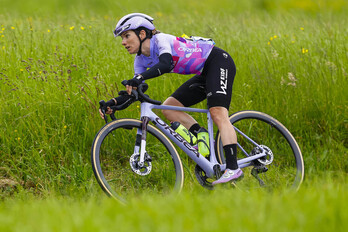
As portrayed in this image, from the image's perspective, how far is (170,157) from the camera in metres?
5.89

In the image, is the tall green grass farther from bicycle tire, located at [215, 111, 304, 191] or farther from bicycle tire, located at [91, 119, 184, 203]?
bicycle tire, located at [215, 111, 304, 191]

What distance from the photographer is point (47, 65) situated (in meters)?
7.13

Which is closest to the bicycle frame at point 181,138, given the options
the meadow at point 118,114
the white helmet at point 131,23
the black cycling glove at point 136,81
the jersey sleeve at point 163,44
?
the meadow at point 118,114

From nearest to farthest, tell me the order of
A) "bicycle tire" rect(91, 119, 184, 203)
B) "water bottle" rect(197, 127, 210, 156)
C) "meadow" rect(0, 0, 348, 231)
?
"meadow" rect(0, 0, 348, 231) → "bicycle tire" rect(91, 119, 184, 203) → "water bottle" rect(197, 127, 210, 156)

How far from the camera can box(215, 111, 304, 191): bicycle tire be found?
538 cm

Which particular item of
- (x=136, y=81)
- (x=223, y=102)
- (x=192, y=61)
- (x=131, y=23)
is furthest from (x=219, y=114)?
(x=131, y=23)

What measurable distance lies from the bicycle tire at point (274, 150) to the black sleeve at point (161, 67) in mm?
1091

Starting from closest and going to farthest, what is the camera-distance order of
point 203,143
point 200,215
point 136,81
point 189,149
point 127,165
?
point 200,215 < point 136,81 < point 189,149 < point 203,143 < point 127,165

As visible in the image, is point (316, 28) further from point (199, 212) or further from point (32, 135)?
point (199, 212)

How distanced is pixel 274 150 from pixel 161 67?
2.49 meters

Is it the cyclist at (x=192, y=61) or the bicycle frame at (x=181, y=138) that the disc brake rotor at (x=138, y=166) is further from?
the cyclist at (x=192, y=61)

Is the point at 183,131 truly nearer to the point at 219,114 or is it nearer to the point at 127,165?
the point at 219,114

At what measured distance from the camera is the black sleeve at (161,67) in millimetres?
4574

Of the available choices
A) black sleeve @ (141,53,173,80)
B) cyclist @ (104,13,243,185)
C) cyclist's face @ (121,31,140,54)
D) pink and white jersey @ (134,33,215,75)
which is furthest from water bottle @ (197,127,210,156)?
cyclist's face @ (121,31,140,54)
